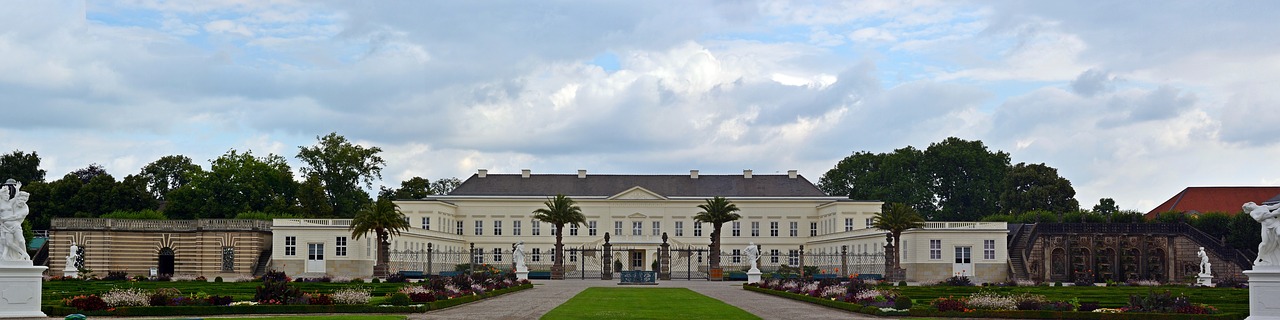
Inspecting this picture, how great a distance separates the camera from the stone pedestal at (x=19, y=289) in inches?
973

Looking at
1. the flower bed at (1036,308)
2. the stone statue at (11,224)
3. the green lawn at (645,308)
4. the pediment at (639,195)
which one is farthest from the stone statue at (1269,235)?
the pediment at (639,195)

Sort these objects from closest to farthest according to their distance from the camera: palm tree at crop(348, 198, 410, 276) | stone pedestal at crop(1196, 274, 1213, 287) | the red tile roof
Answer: stone pedestal at crop(1196, 274, 1213, 287)
palm tree at crop(348, 198, 410, 276)
the red tile roof

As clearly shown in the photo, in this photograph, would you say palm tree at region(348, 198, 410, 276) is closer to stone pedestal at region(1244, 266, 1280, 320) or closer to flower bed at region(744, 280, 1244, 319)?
flower bed at region(744, 280, 1244, 319)

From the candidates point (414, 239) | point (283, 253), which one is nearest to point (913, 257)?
point (414, 239)

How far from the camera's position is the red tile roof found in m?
90.6

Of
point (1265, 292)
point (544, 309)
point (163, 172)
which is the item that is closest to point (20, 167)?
point (163, 172)

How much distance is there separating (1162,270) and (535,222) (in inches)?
1676

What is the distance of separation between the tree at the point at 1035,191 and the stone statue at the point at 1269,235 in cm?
7799

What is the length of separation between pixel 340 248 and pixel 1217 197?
5872 cm

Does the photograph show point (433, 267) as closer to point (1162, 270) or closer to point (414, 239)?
point (414, 239)

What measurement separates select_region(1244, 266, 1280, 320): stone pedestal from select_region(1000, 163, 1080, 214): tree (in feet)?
256

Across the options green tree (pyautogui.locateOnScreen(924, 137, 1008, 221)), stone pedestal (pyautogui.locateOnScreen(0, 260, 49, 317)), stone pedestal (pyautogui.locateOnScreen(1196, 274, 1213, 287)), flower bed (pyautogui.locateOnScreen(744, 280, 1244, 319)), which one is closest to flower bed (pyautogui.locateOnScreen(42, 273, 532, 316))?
stone pedestal (pyautogui.locateOnScreen(0, 260, 49, 317))

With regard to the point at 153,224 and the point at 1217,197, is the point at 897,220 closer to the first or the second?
the point at 1217,197

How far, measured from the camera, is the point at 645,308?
32969mm
